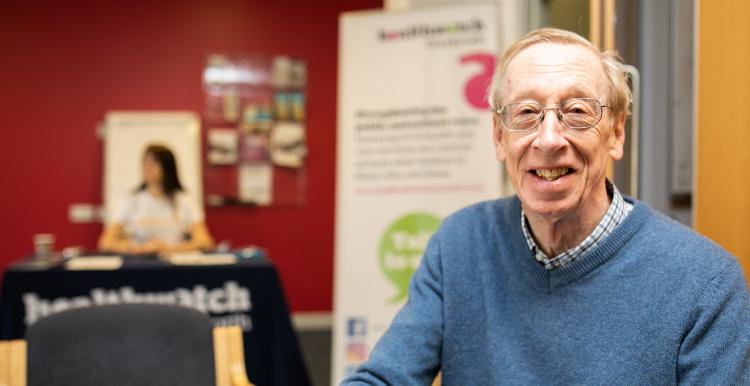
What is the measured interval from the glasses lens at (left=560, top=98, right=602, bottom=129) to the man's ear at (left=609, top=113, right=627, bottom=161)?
3.0 inches

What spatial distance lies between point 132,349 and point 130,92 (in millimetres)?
4085

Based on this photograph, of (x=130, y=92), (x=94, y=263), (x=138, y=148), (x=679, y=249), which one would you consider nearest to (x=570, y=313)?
(x=679, y=249)

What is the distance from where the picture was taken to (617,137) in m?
1.26

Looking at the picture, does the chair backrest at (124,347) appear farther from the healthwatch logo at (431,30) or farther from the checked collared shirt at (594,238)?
the healthwatch logo at (431,30)

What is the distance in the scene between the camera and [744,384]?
105 centimetres

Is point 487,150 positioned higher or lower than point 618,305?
higher

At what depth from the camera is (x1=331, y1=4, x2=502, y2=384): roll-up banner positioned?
10.4 ft

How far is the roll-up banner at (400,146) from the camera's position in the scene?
318 centimetres

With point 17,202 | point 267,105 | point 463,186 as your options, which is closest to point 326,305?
point 267,105

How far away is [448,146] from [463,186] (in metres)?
0.19

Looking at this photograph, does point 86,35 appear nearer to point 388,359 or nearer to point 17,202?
point 17,202

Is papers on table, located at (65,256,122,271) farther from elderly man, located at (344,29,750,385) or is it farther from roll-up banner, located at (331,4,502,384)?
elderly man, located at (344,29,750,385)

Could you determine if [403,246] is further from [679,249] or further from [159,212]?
[679,249]

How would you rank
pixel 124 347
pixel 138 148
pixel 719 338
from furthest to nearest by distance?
1. pixel 138 148
2. pixel 124 347
3. pixel 719 338
